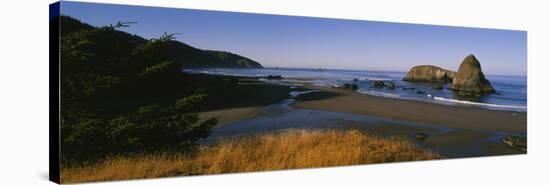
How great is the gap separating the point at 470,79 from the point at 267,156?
14.7 ft

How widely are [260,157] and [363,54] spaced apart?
2625mm

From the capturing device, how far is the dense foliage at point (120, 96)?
26.5 feet

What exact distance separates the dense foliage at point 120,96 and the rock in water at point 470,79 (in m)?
4.95

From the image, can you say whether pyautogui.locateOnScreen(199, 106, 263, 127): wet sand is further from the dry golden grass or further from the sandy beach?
the dry golden grass

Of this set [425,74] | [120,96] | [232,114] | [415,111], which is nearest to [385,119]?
[415,111]

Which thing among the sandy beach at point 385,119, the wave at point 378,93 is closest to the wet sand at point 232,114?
the sandy beach at point 385,119

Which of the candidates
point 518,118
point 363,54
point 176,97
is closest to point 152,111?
point 176,97

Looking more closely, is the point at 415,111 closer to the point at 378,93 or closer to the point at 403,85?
the point at 403,85

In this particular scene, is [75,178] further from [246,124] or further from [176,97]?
[246,124]

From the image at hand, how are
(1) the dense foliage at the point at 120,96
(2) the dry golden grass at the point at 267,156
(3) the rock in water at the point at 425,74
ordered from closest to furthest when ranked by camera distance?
(1) the dense foliage at the point at 120,96
(2) the dry golden grass at the point at 267,156
(3) the rock in water at the point at 425,74

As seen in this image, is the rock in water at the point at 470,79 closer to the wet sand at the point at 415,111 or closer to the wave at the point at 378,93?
the wet sand at the point at 415,111

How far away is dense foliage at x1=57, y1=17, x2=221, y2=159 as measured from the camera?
26.5 ft

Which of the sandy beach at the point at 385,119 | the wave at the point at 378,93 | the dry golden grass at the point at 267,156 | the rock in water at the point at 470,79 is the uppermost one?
the rock in water at the point at 470,79

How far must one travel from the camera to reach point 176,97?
29.1 ft
